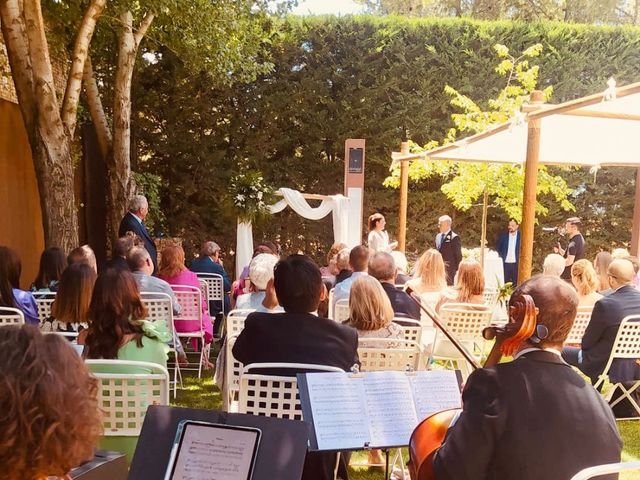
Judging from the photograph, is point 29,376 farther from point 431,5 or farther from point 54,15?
point 431,5

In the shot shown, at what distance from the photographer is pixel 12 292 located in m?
4.22

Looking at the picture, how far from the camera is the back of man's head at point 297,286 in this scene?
293cm

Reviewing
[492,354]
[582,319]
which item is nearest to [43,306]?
[492,354]

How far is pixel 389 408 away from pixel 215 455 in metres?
0.92

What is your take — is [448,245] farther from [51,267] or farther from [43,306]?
[43,306]

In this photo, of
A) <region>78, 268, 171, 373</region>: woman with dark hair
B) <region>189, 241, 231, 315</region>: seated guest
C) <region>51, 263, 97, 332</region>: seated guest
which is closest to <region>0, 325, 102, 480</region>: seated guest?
<region>78, 268, 171, 373</region>: woman with dark hair

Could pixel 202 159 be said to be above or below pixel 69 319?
above

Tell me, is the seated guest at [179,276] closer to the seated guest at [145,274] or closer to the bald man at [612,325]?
the seated guest at [145,274]

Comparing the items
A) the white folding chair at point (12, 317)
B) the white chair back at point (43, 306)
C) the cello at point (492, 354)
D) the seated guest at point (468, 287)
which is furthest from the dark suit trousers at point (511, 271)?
the cello at point (492, 354)

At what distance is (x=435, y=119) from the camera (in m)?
14.2

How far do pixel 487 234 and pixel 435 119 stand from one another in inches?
121

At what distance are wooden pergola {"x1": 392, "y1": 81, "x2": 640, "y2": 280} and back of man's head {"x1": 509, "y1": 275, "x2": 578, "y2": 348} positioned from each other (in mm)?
2318

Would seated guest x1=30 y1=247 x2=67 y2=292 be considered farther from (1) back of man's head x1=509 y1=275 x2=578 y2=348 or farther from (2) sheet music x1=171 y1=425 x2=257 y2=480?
(1) back of man's head x1=509 y1=275 x2=578 y2=348

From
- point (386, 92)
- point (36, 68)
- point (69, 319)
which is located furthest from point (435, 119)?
point (69, 319)
